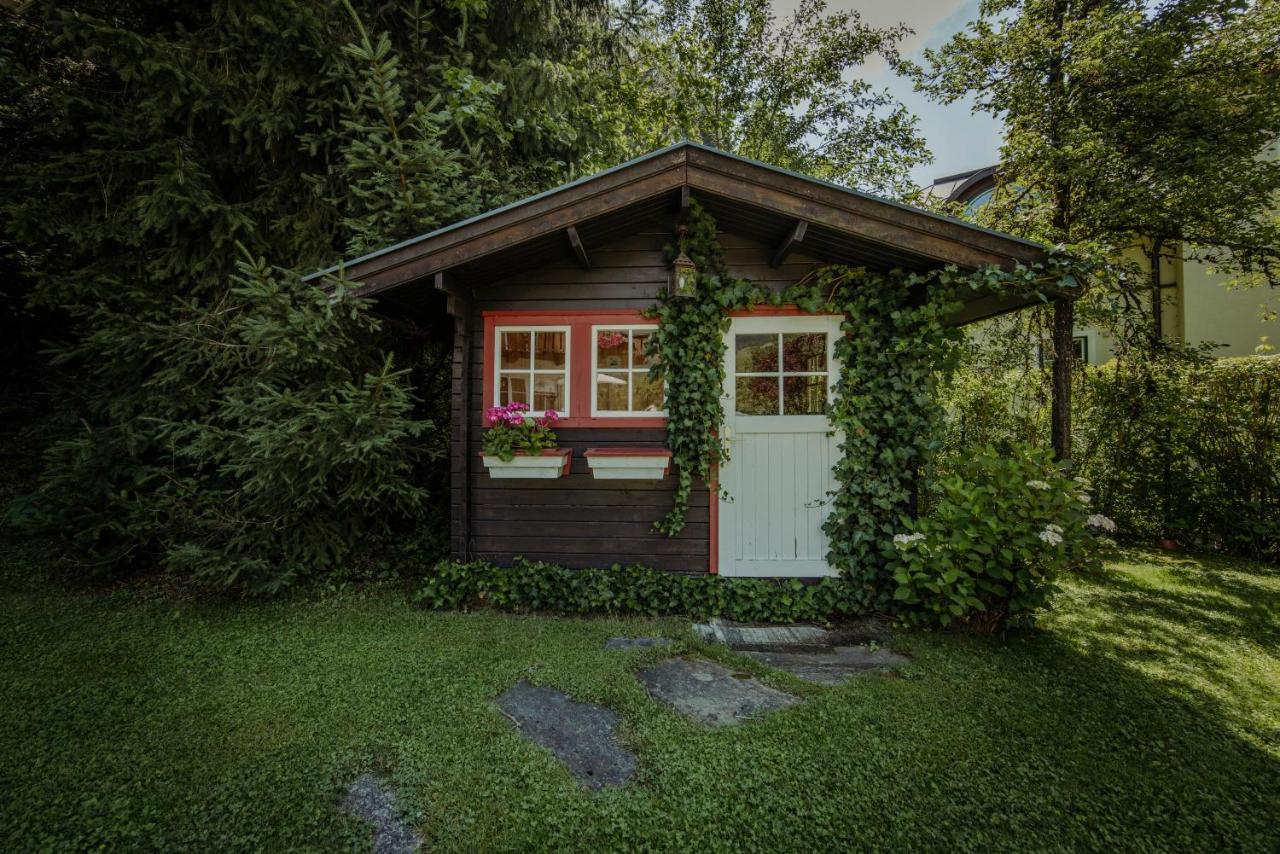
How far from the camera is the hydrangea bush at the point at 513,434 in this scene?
3.75 meters

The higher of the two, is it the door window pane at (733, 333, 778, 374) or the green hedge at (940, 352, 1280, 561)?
the door window pane at (733, 333, 778, 374)

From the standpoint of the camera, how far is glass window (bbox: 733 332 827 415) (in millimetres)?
4008

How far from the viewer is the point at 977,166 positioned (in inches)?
450

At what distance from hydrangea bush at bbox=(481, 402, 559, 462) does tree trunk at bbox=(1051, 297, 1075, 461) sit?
5.61 meters

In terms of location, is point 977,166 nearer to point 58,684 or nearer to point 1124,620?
point 1124,620

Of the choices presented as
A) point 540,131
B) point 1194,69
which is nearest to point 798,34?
point 1194,69

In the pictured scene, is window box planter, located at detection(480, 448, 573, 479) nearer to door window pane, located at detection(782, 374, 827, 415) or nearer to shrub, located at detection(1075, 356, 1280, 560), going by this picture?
door window pane, located at detection(782, 374, 827, 415)

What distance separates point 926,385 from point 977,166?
10.8m

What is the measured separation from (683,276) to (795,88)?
30.2 ft

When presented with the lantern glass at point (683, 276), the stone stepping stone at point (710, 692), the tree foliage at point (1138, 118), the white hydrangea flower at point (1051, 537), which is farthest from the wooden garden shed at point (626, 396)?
the tree foliage at point (1138, 118)

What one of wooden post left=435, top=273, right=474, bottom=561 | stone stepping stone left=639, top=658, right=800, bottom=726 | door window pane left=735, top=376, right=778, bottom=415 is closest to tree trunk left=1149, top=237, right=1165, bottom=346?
door window pane left=735, top=376, right=778, bottom=415

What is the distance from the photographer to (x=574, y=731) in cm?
237

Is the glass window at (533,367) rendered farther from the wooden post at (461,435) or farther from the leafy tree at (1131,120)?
the leafy tree at (1131,120)

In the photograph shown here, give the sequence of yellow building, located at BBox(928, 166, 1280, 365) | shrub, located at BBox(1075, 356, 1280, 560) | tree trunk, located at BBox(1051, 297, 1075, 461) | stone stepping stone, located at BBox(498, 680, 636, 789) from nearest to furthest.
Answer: stone stepping stone, located at BBox(498, 680, 636, 789) < shrub, located at BBox(1075, 356, 1280, 560) < tree trunk, located at BBox(1051, 297, 1075, 461) < yellow building, located at BBox(928, 166, 1280, 365)
